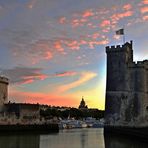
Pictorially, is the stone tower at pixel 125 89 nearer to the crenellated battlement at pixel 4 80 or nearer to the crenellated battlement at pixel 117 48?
the crenellated battlement at pixel 117 48

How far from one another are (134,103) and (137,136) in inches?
336

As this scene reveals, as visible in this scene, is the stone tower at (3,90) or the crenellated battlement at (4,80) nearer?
the stone tower at (3,90)

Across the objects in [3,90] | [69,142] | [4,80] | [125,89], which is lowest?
[69,142]

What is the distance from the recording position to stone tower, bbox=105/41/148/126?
3912 centimetres

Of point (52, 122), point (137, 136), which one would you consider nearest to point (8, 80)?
point (52, 122)

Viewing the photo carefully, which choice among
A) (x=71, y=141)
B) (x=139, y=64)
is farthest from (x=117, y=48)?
(x=71, y=141)

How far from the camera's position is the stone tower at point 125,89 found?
39.1 meters

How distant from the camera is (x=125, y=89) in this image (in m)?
39.8

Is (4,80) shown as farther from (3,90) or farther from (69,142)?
(69,142)

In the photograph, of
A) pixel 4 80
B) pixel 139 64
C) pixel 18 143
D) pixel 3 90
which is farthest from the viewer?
pixel 4 80

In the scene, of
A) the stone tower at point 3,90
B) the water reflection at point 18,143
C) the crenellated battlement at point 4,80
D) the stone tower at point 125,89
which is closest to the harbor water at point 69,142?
the water reflection at point 18,143

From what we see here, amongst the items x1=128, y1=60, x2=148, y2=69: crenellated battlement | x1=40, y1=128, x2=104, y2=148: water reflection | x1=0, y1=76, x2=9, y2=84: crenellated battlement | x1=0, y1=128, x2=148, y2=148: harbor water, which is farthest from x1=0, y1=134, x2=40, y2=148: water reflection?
x1=0, y1=76, x2=9, y2=84: crenellated battlement

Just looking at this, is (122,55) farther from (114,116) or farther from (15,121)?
(15,121)

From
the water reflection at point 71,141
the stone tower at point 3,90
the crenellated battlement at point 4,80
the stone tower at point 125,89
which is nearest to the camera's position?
the water reflection at point 71,141
